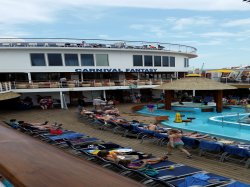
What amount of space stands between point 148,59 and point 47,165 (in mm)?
30557

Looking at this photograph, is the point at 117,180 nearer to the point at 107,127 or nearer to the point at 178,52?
the point at 107,127

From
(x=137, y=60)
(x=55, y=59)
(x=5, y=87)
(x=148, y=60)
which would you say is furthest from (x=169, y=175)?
(x=148, y=60)

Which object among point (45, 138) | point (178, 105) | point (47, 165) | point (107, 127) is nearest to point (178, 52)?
point (178, 105)

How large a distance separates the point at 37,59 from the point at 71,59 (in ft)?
11.8

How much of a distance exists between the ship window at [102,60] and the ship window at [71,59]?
7.89 feet

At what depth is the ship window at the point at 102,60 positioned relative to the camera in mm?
29188

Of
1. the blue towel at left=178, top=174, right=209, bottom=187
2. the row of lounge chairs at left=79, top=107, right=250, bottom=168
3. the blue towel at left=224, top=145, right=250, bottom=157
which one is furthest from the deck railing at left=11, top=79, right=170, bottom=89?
the blue towel at left=178, top=174, right=209, bottom=187

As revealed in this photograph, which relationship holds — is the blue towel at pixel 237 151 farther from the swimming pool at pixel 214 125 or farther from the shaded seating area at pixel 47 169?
the shaded seating area at pixel 47 169

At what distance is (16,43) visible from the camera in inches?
1048

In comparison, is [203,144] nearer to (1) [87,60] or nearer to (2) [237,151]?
(2) [237,151]

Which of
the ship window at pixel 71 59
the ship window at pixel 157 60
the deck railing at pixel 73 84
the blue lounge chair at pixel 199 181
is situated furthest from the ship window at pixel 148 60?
the blue lounge chair at pixel 199 181

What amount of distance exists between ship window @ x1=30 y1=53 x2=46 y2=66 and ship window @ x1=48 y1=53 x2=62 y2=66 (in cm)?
72

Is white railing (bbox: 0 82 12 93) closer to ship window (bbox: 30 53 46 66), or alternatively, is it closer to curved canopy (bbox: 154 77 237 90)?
ship window (bbox: 30 53 46 66)

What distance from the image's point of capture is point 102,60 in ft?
96.7
